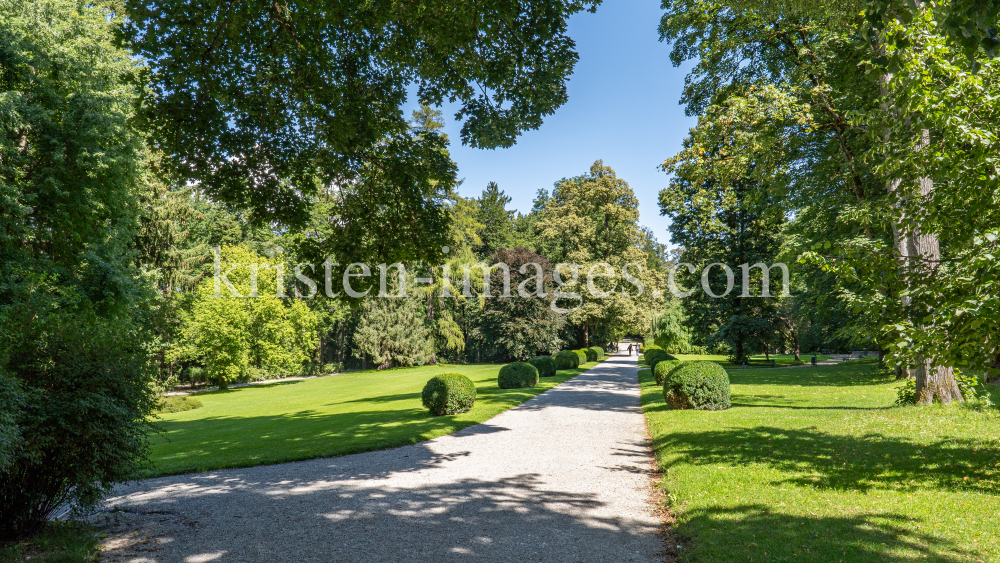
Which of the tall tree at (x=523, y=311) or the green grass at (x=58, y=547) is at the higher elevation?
the tall tree at (x=523, y=311)

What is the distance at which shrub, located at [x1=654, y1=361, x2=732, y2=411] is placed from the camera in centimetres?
1201

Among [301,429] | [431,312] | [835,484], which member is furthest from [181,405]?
[835,484]

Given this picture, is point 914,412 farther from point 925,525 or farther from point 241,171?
point 241,171

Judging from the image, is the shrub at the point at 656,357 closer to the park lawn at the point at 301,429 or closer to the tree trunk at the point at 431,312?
the park lawn at the point at 301,429

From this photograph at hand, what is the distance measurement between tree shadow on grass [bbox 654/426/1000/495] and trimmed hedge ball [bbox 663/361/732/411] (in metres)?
2.86

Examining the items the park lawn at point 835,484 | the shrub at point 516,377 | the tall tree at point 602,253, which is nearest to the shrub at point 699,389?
the park lawn at point 835,484

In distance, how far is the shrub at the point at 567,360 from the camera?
27545 millimetres

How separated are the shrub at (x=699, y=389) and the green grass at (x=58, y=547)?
36.1 feet

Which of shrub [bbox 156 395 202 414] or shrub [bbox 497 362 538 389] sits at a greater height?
shrub [bbox 497 362 538 389]

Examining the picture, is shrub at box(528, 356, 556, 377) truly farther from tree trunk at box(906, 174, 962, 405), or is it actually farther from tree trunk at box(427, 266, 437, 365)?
tree trunk at box(427, 266, 437, 365)

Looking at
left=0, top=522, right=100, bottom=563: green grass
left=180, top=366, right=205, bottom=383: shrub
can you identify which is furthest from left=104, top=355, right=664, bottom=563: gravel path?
left=180, top=366, right=205, bottom=383: shrub

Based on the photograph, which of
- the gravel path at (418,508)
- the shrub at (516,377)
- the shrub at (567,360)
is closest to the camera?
the gravel path at (418,508)

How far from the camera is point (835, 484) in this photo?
5832mm

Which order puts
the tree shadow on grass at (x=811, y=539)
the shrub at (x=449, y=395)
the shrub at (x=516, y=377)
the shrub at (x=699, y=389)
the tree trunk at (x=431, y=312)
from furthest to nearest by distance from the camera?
the tree trunk at (x=431, y=312) → the shrub at (x=516, y=377) → the shrub at (x=449, y=395) → the shrub at (x=699, y=389) → the tree shadow on grass at (x=811, y=539)
